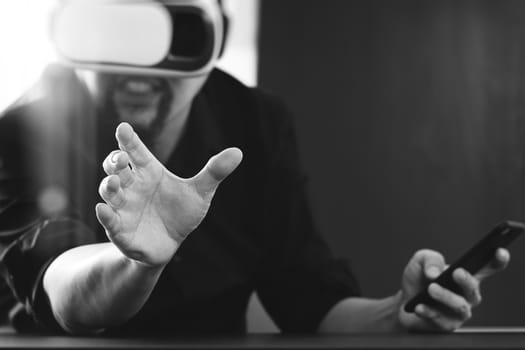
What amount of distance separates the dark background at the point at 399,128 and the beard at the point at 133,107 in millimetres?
349

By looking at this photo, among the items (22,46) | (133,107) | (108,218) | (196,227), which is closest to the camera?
(108,218)

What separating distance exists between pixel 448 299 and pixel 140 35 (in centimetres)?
58

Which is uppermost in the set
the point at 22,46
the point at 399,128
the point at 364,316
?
the point at 22,46

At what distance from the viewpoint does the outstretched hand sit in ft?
1.47

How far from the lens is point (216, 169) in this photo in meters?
0.47

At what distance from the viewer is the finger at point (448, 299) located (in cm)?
67

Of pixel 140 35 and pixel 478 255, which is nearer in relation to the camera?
pixel 478 255

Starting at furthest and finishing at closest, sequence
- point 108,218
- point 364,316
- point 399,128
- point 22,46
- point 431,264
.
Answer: point 399,128, point 22,46, point 364,316, point 431,264, point 108,218

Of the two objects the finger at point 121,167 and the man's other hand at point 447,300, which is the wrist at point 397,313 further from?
the finger at point 121,167

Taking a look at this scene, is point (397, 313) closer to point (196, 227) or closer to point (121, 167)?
point (196, 227)

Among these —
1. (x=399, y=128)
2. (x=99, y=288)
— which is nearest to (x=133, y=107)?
(x=99, y=288)

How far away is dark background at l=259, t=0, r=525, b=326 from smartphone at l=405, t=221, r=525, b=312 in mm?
615

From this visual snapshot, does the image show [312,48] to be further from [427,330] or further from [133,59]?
[427,330]

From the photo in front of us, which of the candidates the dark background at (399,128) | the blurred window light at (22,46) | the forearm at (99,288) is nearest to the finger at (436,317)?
the forearm at (99,288)
